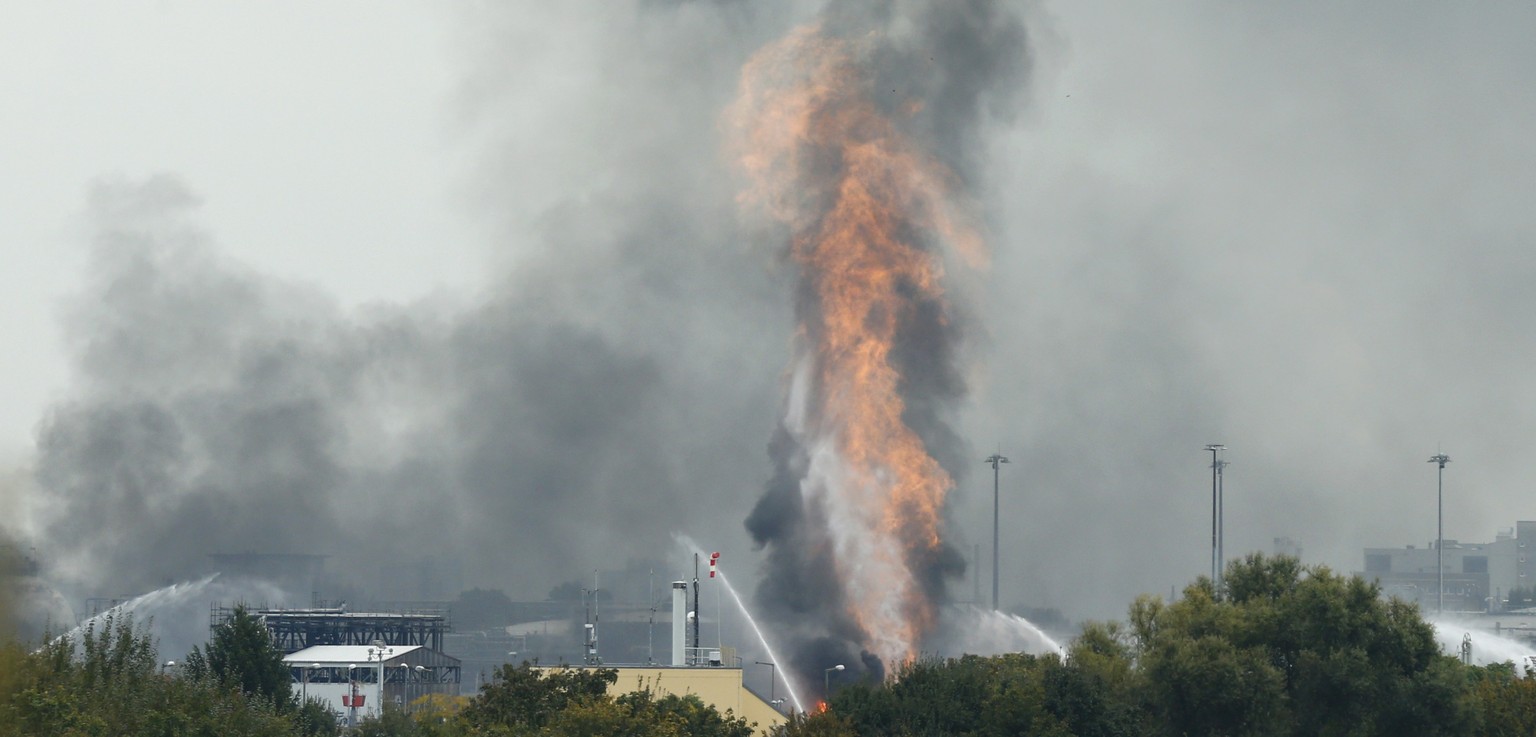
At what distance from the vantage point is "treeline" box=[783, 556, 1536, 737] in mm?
71125

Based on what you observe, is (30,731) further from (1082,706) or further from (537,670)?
(1082,706)

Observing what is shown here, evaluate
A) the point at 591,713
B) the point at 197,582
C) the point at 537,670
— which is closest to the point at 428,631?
the point at 197,582

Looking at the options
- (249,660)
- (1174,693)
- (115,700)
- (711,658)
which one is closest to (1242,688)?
(1174,693)

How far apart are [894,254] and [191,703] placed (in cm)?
7269

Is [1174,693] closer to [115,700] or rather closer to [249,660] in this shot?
[115,700]

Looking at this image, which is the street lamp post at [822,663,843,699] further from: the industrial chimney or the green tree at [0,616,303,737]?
the green tree at [0,616,303,737]

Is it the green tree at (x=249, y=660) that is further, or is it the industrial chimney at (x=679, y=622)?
the industrial chimney at (x=679, y=622)

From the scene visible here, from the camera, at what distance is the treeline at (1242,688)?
71.1m

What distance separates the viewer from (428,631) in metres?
155

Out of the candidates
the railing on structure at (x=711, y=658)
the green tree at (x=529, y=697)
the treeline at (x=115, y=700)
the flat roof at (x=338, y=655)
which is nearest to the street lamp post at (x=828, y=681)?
the railing on structure at (x=711, y=658)

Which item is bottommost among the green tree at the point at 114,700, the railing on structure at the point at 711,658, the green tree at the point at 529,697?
the railing on structure at the point at 711,658

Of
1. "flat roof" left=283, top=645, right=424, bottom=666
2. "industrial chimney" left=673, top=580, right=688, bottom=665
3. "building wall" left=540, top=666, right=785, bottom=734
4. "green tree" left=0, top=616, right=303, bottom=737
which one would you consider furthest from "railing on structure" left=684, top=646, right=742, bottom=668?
"green tree" left=0, top=616, right=303, bottom=737

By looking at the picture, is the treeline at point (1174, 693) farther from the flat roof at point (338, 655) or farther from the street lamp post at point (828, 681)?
the flat roof at point (338, 655)

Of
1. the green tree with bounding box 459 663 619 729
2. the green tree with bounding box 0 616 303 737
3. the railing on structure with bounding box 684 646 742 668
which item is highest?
the green tree with bounding box 0 616 303 737
